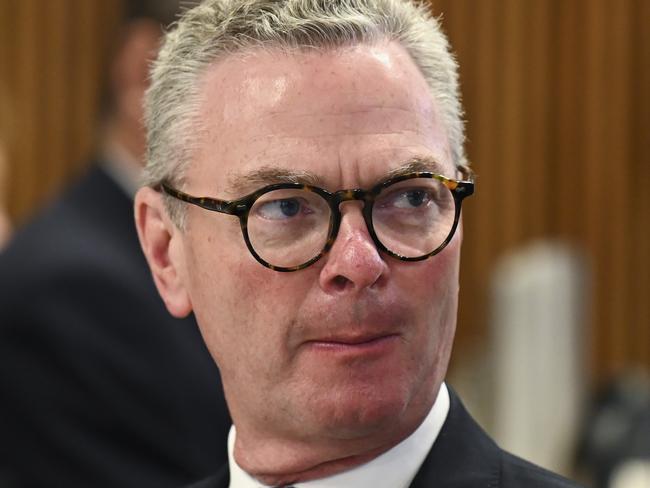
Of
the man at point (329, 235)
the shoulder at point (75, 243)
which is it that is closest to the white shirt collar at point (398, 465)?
the man at point (329, 235)

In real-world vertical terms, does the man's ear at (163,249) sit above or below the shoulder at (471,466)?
above

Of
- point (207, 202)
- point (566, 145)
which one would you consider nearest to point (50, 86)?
point (566, 145)

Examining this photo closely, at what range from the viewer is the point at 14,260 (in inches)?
132

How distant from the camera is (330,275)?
4.73 feet

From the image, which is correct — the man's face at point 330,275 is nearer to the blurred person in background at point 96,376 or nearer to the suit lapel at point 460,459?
the suit lapel at point 460,459

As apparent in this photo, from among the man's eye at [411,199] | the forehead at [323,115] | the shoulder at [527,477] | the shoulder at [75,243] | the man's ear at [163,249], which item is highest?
the forehead at [323,115]

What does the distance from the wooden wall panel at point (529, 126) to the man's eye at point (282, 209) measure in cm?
378

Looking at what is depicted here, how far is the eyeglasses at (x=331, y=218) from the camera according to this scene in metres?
1.47

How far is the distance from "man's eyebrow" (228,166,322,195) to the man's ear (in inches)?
7.2

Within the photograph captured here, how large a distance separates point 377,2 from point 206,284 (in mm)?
425

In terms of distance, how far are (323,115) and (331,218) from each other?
0.12 m

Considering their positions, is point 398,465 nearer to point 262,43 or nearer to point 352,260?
point 352,260

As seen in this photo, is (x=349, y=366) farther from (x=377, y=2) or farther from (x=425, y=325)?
(x=377, y=2)

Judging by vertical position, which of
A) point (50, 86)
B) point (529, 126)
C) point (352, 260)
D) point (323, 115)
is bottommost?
point (529, 126)
